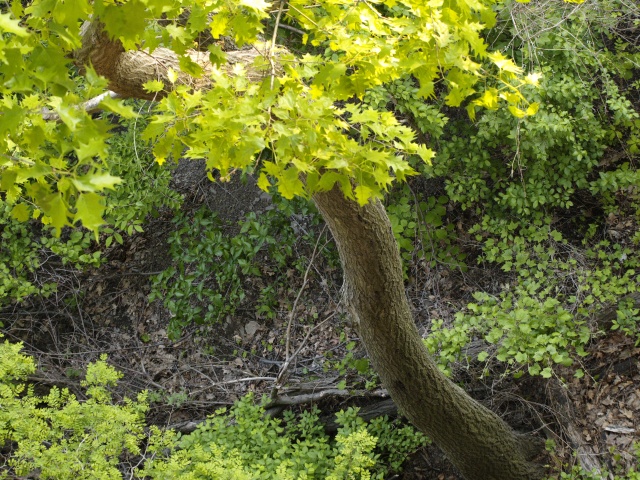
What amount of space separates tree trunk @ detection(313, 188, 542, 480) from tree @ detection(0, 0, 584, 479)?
1cm

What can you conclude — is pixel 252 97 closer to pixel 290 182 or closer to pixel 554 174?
pixel 290 182

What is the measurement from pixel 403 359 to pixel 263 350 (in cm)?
233

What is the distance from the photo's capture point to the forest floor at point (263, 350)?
4227mm

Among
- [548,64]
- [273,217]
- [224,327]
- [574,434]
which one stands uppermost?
[548,64]

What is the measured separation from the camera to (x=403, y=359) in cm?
380

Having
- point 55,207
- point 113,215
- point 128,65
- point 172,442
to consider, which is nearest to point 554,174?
point 128,65

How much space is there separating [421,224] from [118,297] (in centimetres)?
315

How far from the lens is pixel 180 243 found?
20.9 ft

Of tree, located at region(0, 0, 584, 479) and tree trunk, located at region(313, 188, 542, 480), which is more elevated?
tree, located at region(0, 0, 584, 479)

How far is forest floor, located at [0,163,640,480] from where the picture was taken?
4227mm

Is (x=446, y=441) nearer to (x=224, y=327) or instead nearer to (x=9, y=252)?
(x=224, y=327)

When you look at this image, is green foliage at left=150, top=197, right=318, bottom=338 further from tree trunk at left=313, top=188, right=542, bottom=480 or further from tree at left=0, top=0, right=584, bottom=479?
tree at left=0, top=0, right=584, bottom=479

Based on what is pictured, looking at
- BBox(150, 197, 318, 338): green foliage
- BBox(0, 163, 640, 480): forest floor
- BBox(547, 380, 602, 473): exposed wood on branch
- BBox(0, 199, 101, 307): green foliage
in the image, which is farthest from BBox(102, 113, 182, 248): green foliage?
BBox(547, 380, 602, 473): exposed wood on branch

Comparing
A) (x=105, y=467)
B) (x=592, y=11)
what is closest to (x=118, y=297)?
(x=105, y=467)
